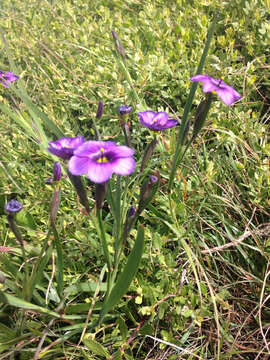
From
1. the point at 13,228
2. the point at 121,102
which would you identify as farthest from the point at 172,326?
the point at 121,102

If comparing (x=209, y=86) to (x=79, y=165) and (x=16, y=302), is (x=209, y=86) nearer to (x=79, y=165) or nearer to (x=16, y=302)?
(x=79, y=165)

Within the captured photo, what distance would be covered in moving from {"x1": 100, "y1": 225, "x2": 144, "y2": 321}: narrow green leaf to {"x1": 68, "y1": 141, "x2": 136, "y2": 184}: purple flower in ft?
0.60

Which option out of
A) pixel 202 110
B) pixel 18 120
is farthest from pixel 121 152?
pixel 18 120

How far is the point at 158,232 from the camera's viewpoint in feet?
A: 5.28

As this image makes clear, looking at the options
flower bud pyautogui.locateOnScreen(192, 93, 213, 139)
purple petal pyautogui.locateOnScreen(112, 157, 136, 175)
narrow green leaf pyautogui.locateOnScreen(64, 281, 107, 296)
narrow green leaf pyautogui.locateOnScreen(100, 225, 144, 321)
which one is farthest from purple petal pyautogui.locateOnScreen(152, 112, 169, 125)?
narrow green leaf pyautogui.locateOnScreen(64, 281, 107, 296)

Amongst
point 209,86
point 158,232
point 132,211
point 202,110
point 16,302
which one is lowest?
point 158,232

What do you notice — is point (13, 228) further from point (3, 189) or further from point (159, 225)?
point (3, 189)

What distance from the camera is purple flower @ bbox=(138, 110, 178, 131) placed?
1217 millimetres

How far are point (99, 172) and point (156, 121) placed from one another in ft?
1.49

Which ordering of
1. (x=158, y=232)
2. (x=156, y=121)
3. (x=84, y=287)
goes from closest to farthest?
(x=156, y=121), (x=84, y=287), (x=158, y=232)

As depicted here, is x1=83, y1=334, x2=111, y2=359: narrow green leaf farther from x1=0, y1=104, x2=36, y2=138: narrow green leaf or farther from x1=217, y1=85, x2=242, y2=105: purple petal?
x1=217, y1=85, x2=242, y2=105: purple petal

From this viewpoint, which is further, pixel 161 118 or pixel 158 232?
A: pixel 158 232

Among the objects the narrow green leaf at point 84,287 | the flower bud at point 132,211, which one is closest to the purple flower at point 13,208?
the flower bud at point 132,211

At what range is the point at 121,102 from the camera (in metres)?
2.09
